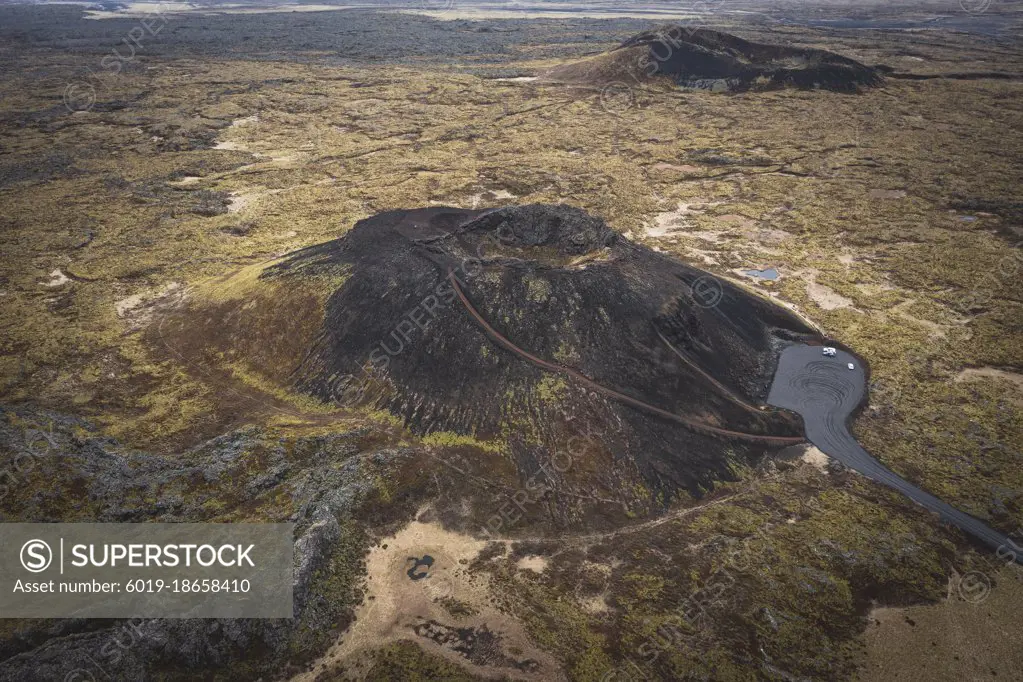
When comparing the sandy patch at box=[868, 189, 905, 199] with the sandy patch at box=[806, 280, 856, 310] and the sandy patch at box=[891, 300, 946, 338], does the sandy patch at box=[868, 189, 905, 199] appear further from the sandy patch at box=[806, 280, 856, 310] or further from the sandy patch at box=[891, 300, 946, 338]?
the sandy patch at box=[891, 300, 946, 338]

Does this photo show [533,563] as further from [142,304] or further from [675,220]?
[675,220]

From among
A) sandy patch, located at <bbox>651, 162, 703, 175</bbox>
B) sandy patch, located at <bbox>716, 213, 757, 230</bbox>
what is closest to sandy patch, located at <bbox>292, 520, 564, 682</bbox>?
sandy patch, located at <bbox>716, 213, 757, 230</bbox>

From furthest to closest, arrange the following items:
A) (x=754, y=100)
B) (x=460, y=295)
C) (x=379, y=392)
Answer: (x=754, y=100) → (x=460, y=295) → (x=379, y=392)

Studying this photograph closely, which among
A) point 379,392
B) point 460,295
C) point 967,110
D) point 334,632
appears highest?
point 967,110

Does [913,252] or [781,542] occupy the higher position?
[913,252]

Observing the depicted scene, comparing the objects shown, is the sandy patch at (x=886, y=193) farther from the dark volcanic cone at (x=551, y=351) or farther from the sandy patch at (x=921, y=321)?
→ the dark volcanic cone at (x=551, y=351)

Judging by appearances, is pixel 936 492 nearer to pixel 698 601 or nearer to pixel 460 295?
pixel 698 601

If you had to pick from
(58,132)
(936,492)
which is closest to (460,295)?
(936,492)
